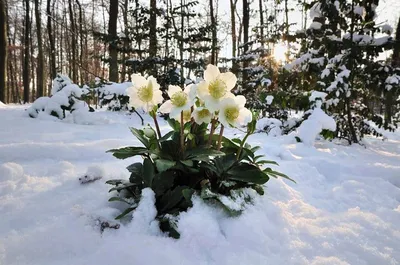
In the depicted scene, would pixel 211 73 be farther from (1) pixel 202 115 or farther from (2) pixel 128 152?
(2) pixel 128 152

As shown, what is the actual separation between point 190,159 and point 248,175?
293mm

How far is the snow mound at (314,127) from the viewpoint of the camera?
3309mm

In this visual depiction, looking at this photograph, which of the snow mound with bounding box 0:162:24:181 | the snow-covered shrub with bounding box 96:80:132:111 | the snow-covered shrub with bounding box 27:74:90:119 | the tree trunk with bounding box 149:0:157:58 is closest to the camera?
the snow mound with bounding box 0:162:24:181

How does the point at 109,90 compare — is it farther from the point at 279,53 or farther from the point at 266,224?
the point at 266,224

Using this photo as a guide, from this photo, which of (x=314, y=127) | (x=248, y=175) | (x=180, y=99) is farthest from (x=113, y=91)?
(x=248, y=175)

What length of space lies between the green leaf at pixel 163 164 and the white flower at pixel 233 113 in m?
0.29

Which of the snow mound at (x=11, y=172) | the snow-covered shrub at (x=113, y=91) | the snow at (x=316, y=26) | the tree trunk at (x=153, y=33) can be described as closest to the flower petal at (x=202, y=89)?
the snow mound at (x=11, y=172)

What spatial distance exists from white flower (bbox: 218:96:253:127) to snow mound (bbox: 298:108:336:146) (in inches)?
89.8

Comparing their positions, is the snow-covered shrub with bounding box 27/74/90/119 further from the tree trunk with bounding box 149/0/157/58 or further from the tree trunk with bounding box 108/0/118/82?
the tree trunk with bounding box 149/0/157/58

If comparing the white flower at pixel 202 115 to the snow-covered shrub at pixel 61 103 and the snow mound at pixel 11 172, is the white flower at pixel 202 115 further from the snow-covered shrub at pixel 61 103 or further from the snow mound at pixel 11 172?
the snow-covered shrub at pixel 61 103

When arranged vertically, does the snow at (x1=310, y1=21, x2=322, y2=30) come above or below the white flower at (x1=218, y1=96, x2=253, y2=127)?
above

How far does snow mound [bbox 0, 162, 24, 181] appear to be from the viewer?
59.3 inches

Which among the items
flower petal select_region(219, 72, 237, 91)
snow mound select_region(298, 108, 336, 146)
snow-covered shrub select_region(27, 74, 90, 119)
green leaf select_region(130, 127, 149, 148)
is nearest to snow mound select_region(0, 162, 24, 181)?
green leaf select_region(130, 127, 149, 148)

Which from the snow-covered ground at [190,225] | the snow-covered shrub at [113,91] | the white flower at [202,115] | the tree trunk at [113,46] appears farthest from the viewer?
the tree trunk at [113,46]
